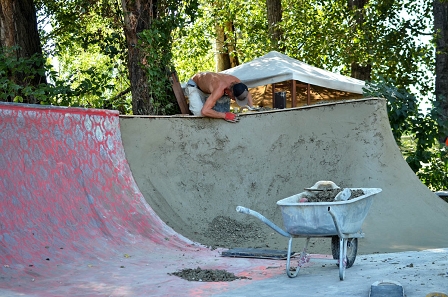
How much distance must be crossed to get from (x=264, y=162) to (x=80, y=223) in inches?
117

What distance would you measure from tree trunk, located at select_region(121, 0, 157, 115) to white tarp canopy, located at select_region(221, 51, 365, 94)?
2778 millimetres

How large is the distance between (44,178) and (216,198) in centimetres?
266

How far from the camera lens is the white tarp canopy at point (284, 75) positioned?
12641mm

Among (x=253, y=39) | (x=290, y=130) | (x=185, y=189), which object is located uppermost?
(x=253, y=39)

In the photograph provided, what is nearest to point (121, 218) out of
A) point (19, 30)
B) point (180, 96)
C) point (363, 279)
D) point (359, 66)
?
point (363, 279)

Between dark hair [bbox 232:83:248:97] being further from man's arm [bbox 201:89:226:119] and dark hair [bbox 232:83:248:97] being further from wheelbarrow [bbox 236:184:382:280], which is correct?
wheelbarrow [bbox 236:184:382:280]

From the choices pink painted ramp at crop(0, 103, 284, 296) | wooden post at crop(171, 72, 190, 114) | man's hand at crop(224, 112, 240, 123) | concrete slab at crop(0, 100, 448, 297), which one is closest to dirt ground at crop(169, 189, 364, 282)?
concrete slab at crop(0, 100, 448, 297)

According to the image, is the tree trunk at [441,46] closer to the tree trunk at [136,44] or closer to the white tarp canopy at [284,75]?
the white tarp canopy at [284,75]

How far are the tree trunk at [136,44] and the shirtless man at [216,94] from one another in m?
1.17

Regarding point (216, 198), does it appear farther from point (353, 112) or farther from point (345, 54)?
point (345, 54)

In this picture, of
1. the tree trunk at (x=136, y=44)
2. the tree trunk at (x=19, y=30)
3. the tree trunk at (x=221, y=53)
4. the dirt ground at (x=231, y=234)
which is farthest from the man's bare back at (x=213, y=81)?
the tree trunk at (x=221, y=53)

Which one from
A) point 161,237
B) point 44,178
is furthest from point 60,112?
point 161,237

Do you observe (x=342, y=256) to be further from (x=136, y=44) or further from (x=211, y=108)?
(x=136, y=44)

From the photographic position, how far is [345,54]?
1717 cm
